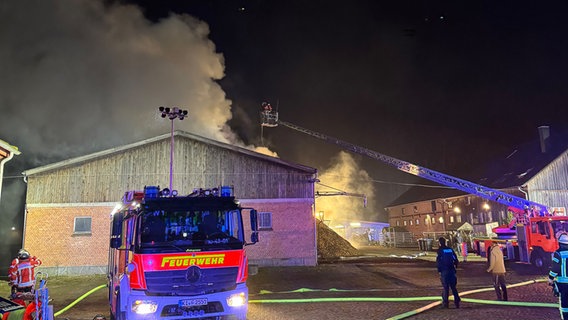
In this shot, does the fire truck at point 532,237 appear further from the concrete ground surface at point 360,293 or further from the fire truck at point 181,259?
the fire truck at point 181,259

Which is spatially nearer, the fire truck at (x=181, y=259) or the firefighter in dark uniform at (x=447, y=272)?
the fire truck at (x=181, y=259)

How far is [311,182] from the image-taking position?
1861 cm

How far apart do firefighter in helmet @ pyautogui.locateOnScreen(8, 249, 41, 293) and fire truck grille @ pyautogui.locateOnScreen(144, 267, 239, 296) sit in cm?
455

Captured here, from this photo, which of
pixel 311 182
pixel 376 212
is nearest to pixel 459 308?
pixel 311 182

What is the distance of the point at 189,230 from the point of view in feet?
22.3

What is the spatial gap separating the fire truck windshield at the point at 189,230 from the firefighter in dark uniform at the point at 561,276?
18.5 feet

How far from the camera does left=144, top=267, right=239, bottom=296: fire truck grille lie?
615cm

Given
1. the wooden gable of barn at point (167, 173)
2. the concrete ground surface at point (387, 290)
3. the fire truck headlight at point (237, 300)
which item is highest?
the wooden gable of barn at point (167, 173)

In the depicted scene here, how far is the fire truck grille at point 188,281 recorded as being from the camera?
6.15 m

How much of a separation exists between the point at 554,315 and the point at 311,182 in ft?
38.4

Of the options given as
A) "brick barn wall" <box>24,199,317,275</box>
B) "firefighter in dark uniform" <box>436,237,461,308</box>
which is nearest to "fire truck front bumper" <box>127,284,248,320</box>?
"firefighter in dark uniform" <box>436,237,461,308</box>

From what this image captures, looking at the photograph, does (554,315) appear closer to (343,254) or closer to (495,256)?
(495,256)

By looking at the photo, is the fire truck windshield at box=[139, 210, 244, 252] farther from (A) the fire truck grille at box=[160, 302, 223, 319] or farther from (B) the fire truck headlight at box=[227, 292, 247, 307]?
(A) the fire truck grille at box=[160, 302, 223, 319]

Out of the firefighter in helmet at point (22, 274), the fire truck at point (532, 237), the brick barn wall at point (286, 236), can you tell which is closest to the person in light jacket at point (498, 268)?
the fire truck at point (532, 237)
